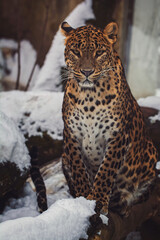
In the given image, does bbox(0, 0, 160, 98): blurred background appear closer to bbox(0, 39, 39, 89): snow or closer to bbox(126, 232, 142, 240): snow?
bbox(0, 39, 39, 89): snow

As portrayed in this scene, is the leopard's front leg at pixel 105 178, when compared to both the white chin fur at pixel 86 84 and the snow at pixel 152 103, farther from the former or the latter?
the snow at pixel 152 103

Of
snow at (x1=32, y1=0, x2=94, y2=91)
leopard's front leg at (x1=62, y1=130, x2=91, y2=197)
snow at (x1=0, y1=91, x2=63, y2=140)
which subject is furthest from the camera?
snow at (x1=32, y1=0, x2=94, y2=91)

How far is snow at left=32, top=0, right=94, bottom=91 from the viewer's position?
4.49 m

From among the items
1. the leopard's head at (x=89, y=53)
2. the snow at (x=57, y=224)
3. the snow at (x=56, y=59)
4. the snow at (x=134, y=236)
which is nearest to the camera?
the snow at (x=57, y=224)

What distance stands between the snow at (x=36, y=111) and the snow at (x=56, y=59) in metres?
0.63

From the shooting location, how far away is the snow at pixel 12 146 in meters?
2.49

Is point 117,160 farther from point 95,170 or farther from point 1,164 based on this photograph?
point 1,164

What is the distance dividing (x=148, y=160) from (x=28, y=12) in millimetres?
5016

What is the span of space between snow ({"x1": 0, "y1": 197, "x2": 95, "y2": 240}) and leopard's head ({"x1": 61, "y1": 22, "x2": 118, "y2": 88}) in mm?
675

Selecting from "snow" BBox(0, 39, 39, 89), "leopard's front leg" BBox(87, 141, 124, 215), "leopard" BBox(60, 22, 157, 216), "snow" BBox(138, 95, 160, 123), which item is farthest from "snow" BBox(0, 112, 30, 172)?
"snow" BBox(0, 39, 39, 89)

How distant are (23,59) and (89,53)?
5.23 metres

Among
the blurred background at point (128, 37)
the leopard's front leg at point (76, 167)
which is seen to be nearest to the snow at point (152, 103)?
the blurred background at point (128, 37)

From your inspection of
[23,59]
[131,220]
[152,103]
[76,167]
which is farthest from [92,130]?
[23,59]

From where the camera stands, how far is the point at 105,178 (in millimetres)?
2322
